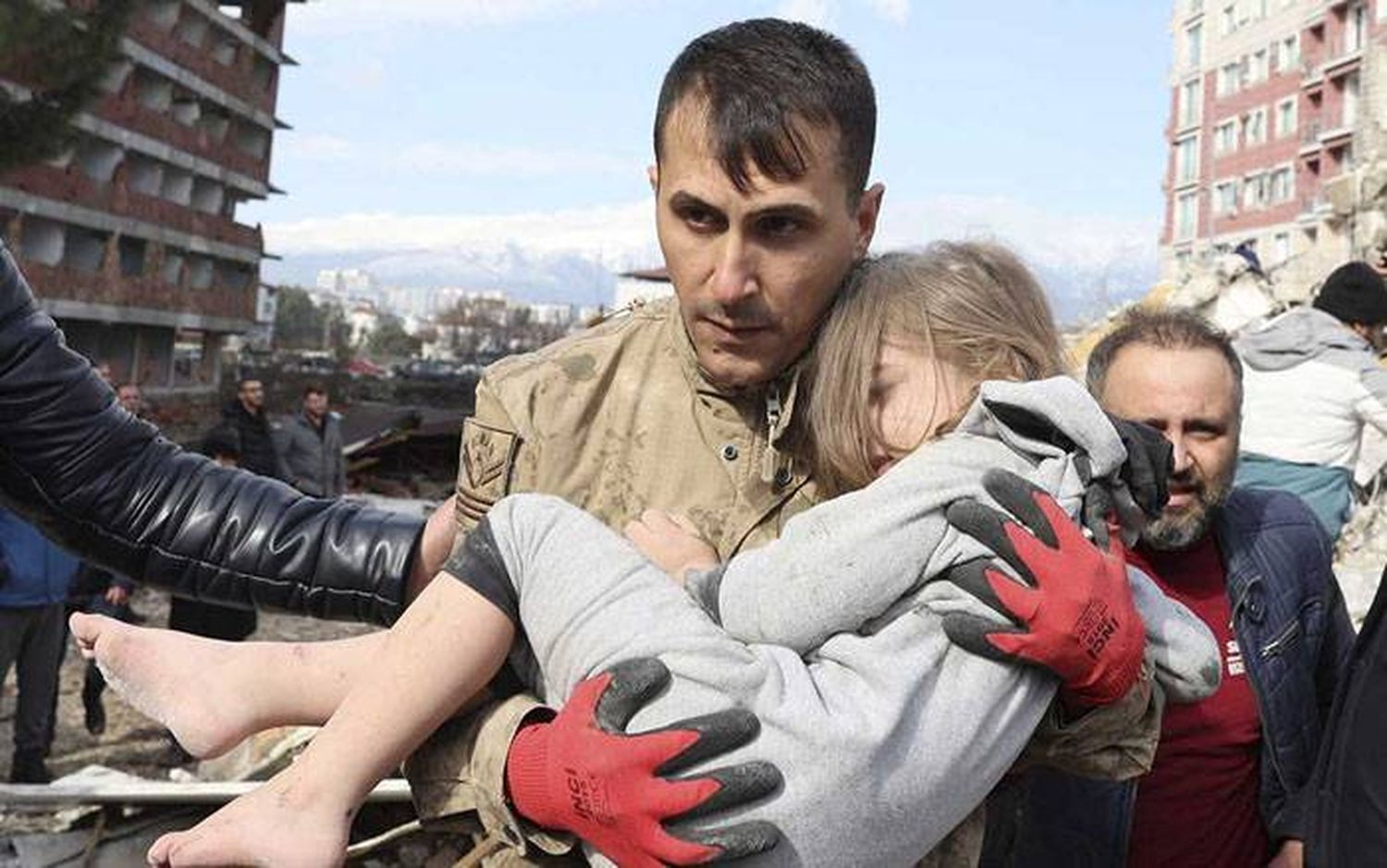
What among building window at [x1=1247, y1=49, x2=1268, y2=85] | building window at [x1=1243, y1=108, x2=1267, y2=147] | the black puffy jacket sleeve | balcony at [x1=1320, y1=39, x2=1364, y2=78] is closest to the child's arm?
the black puffy jacket sleeve

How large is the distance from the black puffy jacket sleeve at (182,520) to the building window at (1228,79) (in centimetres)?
6095

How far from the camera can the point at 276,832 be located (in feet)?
5.30

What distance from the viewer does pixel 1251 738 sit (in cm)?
269

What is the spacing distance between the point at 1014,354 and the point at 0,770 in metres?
6.62

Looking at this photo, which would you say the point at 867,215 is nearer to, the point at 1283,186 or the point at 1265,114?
the point at 1283,186

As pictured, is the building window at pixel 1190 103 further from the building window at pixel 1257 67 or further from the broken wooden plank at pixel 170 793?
the broken wooden plank at pixel 170 793

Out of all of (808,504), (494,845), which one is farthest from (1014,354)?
(494,845)

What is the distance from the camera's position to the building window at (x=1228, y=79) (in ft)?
187

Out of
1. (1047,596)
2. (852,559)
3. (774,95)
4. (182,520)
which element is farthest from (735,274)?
(182,520)

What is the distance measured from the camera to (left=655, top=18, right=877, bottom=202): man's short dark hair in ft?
6.23

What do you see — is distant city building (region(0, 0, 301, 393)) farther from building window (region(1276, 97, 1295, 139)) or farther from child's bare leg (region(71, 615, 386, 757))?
building window (region(1276, 97, 1295, 139))

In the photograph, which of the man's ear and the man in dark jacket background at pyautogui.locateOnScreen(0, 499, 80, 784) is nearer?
the man's ear

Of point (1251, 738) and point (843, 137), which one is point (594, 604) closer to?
point (843, 137)

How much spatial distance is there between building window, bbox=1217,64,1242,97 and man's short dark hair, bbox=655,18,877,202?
60723mm
